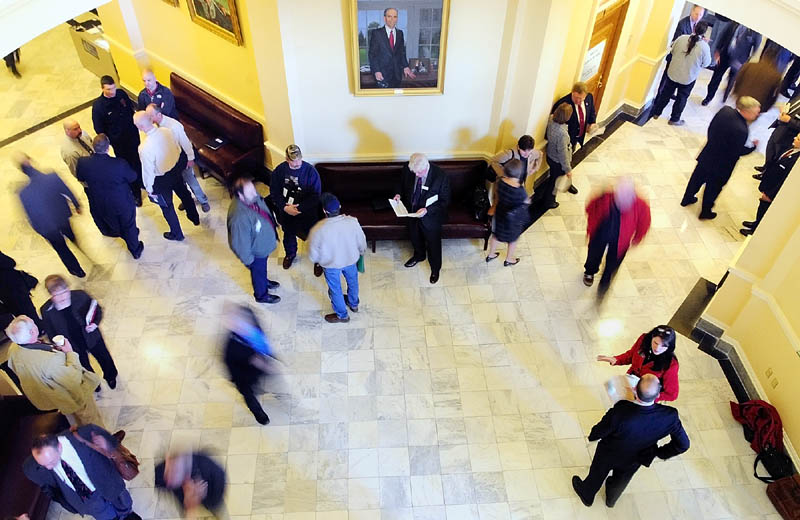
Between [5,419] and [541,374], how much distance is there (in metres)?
4.95

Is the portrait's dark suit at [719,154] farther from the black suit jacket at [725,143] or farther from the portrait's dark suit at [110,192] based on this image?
the portrait's dark suit at [110,192]

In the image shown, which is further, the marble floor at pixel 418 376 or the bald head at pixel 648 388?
the marble floor at pixel 418 376

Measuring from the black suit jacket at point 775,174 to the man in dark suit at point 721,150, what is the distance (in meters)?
0.35

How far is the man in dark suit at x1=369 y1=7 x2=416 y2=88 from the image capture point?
6297 millimetres

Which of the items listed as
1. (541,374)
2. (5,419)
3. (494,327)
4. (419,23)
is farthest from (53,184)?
(541,374)

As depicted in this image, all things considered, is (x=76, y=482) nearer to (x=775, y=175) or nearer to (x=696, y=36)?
(x=775, y=175)

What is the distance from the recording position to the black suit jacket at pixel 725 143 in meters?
7.03

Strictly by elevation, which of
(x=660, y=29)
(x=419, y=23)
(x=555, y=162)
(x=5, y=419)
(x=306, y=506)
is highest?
(x=419, y=23)

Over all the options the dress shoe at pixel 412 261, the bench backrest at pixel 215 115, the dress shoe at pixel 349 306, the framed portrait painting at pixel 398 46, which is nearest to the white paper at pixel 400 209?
the dress shoe at pixel 412 261

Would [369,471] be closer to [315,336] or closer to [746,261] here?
[315,336]

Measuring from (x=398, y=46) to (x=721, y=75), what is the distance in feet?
19.8

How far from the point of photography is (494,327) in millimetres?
6629

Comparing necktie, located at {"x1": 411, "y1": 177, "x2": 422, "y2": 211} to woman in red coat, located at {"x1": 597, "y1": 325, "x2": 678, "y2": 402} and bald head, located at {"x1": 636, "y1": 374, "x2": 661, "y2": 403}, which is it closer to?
woman in red coat, located at {"x1": 597, "y1": 325, "x2": 678, "y2": 402}

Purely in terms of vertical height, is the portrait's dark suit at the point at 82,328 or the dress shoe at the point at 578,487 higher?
the portrait's dark suit at the point at 82,328
